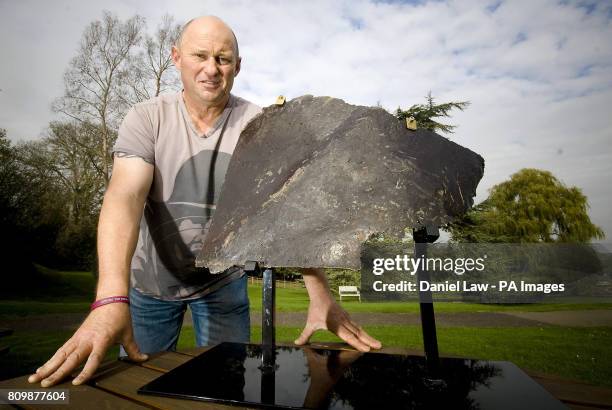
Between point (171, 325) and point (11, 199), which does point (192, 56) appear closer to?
point (171, 325)

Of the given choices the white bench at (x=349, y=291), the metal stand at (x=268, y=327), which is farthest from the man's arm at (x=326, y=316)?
the white bench at (x=349, y=291)

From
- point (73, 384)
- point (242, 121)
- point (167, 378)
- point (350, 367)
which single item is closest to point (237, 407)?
point (167, 378)

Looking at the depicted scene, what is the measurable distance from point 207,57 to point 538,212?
31.6 meters

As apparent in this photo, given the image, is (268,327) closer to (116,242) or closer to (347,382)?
(347,382)

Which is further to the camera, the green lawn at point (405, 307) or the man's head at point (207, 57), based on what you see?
the green lawn at point (405, 307)

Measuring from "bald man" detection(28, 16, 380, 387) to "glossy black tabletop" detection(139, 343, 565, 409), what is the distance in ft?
1.13

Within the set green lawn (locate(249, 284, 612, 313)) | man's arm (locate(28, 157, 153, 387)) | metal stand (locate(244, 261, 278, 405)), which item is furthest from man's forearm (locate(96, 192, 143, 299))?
green lawn (locate(249, 284, 612, 313))

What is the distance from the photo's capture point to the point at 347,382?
1.54m

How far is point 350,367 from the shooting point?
172cm

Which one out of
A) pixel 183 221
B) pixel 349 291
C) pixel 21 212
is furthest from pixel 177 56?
pixel 349 291

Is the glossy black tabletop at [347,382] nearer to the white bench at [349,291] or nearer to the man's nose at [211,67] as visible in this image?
the man's nose at [211,67]

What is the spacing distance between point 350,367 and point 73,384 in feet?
3.86

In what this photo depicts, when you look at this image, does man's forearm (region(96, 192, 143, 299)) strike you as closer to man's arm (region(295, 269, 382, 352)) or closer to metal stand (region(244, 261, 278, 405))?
metal stand (region(244, 261, 278, 405))

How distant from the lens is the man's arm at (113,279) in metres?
1.46
